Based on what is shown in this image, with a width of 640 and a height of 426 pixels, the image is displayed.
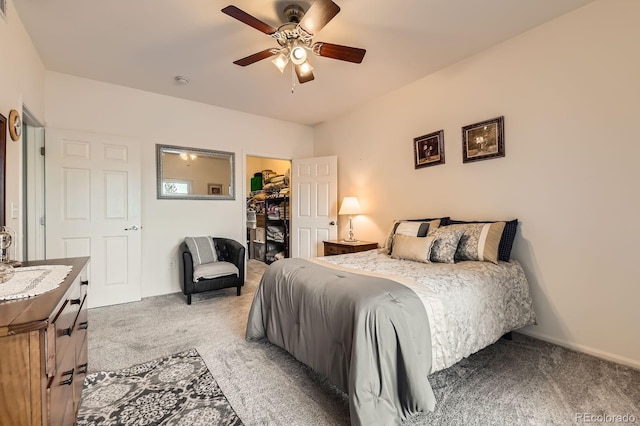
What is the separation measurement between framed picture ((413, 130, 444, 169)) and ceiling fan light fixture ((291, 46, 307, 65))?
1.79 m

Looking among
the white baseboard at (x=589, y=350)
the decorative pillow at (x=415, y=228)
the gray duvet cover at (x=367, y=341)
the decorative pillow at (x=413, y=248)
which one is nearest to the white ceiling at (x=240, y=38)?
the decorative pillow at (x=415, y=228)

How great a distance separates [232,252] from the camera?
3869 millimetres

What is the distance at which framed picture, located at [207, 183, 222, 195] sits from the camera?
14.0 feet

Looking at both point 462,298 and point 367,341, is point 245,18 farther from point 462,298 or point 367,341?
point 462,298

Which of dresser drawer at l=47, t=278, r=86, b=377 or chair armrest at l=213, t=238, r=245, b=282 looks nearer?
dresser drawer at l=47, t=278, r=86, b=377

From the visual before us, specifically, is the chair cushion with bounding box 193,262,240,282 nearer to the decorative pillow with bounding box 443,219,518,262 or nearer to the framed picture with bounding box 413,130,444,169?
the framed picture with bounding box 413,130,444,169

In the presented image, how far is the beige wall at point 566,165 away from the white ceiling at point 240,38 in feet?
0.93

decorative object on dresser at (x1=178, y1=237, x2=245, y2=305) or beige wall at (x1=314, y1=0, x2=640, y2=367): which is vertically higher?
beige wall at (x1=314, y1=0, x2=640, y2=367)

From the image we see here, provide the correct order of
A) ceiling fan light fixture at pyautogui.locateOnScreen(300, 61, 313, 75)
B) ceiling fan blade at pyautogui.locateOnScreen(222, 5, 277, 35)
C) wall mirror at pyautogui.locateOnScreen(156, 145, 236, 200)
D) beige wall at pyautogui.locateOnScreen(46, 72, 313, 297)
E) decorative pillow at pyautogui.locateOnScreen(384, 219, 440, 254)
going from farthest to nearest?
wall mirror at pyautogui.locateOnScreen(156, 145, 236, 200), beige wall at pyautogui.locateOnScreen(46, 72, 313, 297), decorative pillow at pyautogui.locateOnScreen(384, 219, 440, 254), ceiling fan light fixture at pyautogui.locateOnScreen(300, 61, 313, 75), ceiling fan blade at pyautogui.locateOnScreen(222, 5, 277, 35)

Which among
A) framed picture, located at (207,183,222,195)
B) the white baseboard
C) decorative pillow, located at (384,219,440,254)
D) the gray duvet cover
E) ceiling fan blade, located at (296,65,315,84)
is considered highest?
ceiling fan blade, located at (296,65,315,84)

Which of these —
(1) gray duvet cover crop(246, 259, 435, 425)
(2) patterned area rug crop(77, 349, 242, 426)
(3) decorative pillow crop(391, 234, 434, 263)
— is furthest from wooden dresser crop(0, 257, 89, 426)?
(3) decorative pillow crop(391, 234, 434, 263)

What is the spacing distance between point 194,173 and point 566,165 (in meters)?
4.23

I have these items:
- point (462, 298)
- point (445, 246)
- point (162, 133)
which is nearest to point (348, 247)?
point (445, 246)

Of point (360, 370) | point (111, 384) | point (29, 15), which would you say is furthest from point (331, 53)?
point (111, 384)
